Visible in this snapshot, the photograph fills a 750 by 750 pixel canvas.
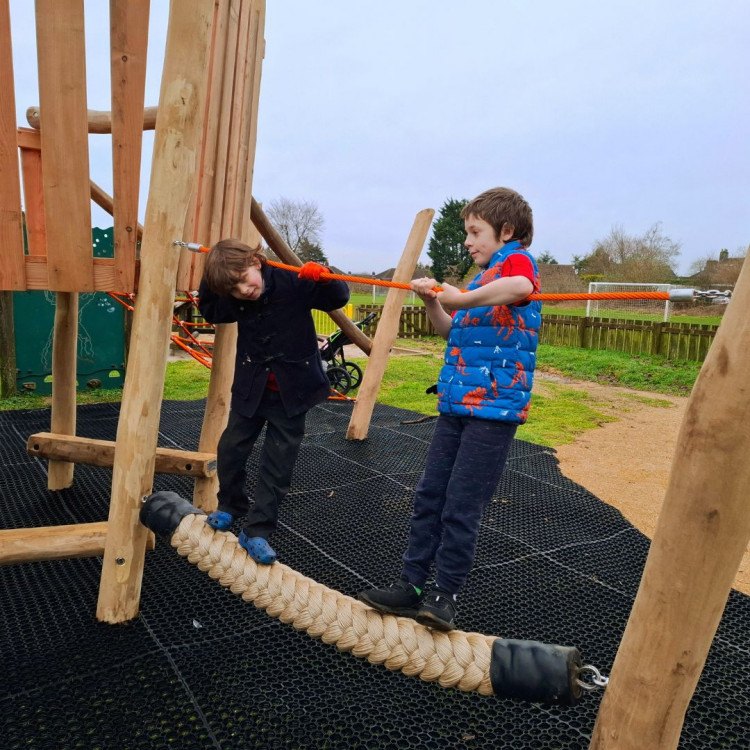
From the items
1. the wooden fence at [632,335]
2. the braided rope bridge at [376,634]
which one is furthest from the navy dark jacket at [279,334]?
the wooden fence at [632,335]

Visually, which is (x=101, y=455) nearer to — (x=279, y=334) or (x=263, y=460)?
(x=263, y=460)

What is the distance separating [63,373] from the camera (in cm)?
373

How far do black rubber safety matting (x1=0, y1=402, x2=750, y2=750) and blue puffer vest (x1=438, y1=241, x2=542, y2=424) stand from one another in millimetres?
1009

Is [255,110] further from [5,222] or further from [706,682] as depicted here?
[706,682]

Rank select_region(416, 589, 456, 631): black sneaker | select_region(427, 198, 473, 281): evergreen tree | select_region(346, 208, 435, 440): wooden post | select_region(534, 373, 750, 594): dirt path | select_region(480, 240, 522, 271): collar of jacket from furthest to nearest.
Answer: select_region(427, 198, 473, 281): evergreen tree
select_region(346, 208, 435, 440): wooden post
select_region(534, 373, 750, 594): dirt path
select_region(480, 240, 522, 271): collar of jacket
select_region(416, 589, 456, 631): black sneaker

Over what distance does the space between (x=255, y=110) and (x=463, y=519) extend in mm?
2509

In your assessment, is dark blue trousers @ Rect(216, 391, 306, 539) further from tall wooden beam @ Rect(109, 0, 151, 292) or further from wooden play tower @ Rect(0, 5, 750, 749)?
tall wooden beam @ Rect(109, 0, 151, 292)

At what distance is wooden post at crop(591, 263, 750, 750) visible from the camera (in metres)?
1.10

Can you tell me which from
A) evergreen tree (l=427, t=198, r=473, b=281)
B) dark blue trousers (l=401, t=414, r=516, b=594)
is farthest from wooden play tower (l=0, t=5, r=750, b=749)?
evergreen tree (l=427, t=198, r=473, b=281)

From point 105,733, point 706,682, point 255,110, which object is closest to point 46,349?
point 255,110

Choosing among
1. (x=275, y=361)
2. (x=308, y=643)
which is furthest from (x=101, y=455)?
(x=308, y=643)

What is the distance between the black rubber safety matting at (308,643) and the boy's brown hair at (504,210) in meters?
1.60

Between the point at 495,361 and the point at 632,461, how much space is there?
4.40 metres

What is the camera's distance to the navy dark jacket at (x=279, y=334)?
243cm
